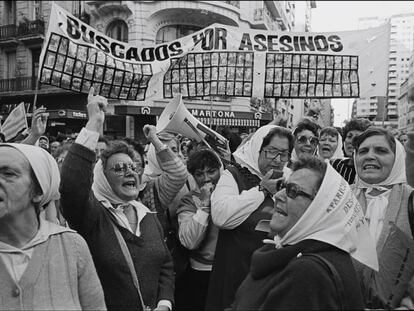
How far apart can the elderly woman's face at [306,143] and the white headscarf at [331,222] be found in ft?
7.60

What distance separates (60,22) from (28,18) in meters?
20.2

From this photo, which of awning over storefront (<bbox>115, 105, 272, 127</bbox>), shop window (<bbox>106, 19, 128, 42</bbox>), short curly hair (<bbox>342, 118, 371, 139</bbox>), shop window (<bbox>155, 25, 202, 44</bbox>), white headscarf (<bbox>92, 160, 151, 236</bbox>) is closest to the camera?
white headscarf (<bbox>92, 160, 151, 236</bbox>)

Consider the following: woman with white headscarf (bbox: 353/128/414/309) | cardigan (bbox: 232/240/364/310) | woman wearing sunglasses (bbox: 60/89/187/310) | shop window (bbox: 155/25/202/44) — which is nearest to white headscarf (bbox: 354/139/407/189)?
woman with white headscarf (bbox: 353/128/414/309)

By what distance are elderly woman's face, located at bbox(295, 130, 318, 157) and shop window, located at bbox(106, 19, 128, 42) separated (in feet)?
63.8

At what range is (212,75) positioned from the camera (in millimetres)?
6074

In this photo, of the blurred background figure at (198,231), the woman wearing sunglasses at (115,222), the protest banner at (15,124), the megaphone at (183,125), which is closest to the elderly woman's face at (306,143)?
the megaphone at (183,125)

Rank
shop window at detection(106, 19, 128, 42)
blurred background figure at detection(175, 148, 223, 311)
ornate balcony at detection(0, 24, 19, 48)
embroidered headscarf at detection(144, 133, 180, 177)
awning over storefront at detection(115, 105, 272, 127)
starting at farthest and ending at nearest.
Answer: ornate balcony at detection(0, 24, 19, 48)
shop window at detection(106, 19, 128, 42)
awning over storefront at detection(115, 105, 272, 127)
embroidered headscarf at detection(144, 133, 180, 177)
blurred background figure at detection(175, 148, 223, 311)

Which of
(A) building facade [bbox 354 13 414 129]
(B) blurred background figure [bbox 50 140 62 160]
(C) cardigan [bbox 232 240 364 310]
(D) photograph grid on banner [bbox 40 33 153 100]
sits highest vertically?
(A) building facade [bbox 354 13 414 129]

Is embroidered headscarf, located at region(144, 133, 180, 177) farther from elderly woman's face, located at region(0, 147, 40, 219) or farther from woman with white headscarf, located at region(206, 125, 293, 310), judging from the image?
elderly woman's face, located at region(0, 147, 40, 219)

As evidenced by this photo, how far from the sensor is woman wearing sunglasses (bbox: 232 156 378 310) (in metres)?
1.62

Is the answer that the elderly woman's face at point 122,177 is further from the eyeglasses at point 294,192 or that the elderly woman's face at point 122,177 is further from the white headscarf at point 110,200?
the eyeglasses at point 294,192

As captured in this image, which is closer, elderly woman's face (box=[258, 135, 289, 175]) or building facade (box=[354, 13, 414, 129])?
elderly woman's face (box=[258, 135, 289, 175])

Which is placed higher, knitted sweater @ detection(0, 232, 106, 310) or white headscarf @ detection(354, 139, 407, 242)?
white headscarf @ detection(354, 139, 407, 242)

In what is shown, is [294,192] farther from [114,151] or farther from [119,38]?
[119,38]
